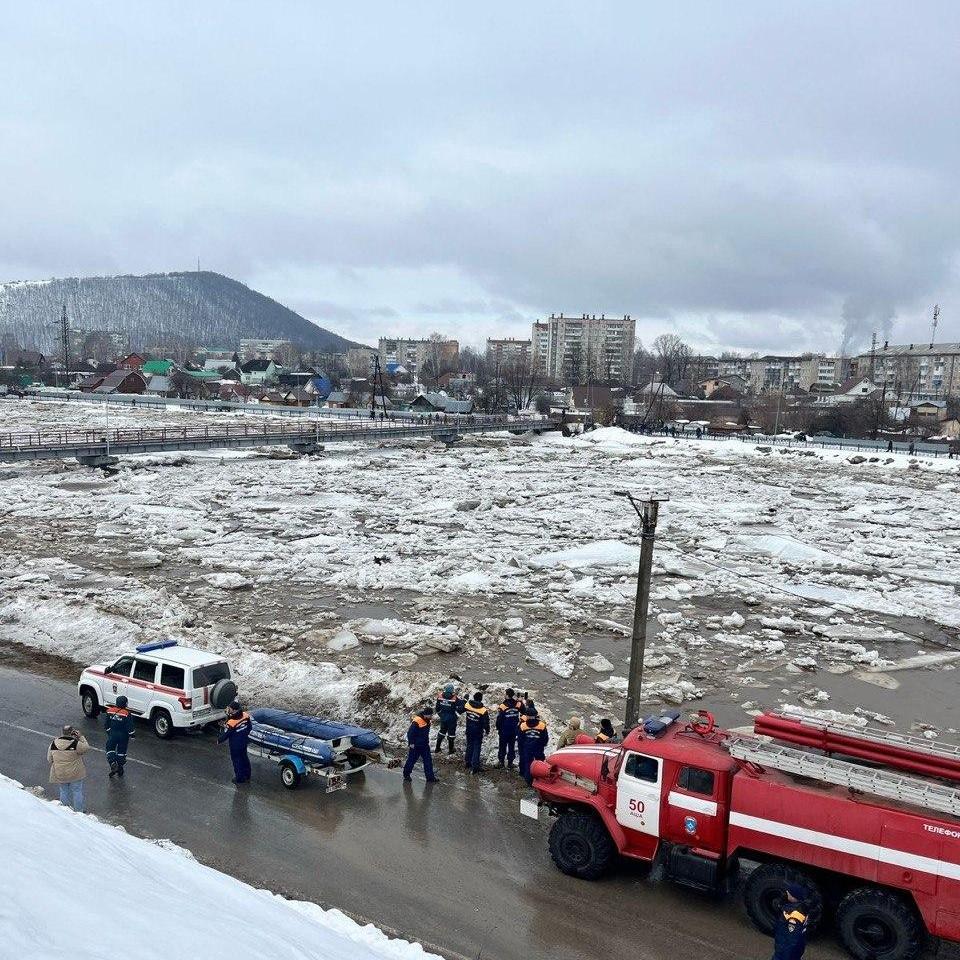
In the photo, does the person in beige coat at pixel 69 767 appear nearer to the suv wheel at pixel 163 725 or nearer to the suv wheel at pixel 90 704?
the suv wheel at pixel 163 725

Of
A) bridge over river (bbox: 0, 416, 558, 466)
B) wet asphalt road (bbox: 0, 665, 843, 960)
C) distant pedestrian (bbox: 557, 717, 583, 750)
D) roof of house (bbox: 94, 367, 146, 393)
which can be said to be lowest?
wet asphalt road (bbox: 0, 665, 843, 960)

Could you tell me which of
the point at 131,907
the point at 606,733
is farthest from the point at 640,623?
the point at 131,907

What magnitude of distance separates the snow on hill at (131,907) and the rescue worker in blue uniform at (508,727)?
416 centimetres

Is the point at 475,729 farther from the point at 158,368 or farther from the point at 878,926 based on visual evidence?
the point at 158,368

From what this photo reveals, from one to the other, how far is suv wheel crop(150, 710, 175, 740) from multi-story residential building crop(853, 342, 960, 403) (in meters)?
153

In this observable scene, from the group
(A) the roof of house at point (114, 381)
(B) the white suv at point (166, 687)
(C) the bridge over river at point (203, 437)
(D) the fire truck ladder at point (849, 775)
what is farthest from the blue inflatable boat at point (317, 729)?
(A) the roof of house at point (114, 381)

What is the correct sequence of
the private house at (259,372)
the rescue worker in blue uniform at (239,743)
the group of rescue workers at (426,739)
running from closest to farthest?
1. the group of rescue workers at (426,739)
2. the rescue worker in blue uniform at (239,743)
3. the private house at (259,372)

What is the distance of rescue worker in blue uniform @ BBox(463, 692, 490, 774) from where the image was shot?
1139cm

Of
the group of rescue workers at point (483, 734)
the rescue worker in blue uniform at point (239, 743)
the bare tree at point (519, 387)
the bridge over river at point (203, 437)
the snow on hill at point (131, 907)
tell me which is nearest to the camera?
the snow on hill at point (131, 907)

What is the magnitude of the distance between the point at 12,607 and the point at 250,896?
14443mm

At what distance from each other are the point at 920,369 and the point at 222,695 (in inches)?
6886

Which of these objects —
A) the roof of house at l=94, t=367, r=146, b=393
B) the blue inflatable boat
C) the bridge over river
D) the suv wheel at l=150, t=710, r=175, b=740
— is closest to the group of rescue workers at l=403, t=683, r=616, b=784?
the blue inflatable boat

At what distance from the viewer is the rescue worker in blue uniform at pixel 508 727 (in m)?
11.5

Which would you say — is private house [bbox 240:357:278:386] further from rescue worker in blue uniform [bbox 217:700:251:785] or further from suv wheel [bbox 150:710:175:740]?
rescue worker in blue uniform [bbox 217:700:251:785]
